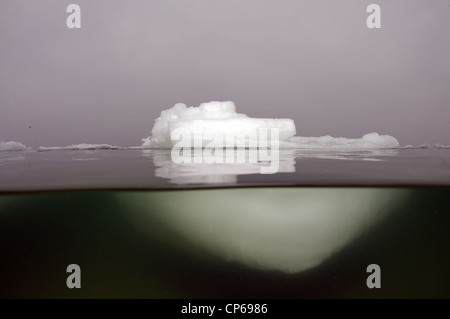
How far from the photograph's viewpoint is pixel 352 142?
1487 cm

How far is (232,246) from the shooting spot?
163 inches

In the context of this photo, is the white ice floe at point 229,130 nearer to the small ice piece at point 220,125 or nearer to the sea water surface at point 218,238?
the small ice piece at point 220,125

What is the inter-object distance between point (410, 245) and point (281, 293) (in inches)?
71.5

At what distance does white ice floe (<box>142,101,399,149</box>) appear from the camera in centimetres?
1266

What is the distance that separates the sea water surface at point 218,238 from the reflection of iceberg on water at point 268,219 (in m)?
0.01

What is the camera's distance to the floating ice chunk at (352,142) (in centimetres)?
1451

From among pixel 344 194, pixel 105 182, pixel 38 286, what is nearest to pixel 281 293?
pixel 344 194

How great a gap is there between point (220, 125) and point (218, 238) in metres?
8.77

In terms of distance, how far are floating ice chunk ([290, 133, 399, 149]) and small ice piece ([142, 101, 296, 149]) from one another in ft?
4.85

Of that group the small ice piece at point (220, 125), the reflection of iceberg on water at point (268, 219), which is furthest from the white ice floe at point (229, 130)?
the reflection of iceberg on water at point (268, 219)

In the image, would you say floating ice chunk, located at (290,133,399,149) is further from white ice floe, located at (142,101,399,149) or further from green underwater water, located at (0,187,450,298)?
green underwater water, located at (0,187,450,298)

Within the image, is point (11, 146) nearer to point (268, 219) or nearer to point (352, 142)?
point (268, 219)

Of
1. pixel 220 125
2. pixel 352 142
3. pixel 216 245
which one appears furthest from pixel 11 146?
pixel 352 142
